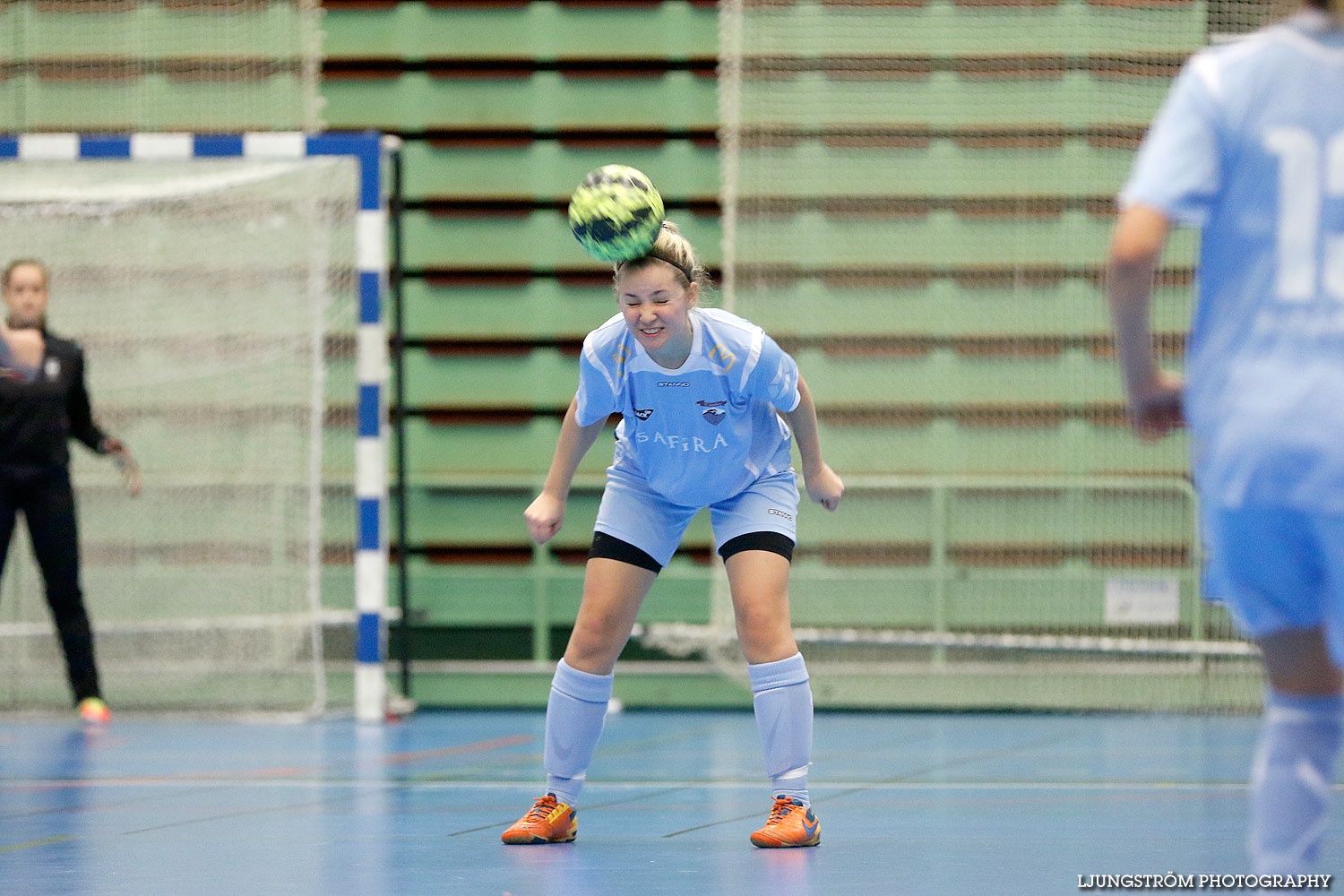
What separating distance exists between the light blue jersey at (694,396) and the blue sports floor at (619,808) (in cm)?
92

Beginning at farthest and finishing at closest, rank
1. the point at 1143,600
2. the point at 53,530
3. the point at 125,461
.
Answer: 1. the point at 1143,600
2. the point at 125,461
3. the point at 53,530

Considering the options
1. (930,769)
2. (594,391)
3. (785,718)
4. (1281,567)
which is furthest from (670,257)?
(930,769)

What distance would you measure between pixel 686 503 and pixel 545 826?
87 cm

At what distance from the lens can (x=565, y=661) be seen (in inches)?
159

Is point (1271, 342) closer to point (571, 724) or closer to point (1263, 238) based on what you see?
point (1263, 238)

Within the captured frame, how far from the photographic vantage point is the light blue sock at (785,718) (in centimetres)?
393

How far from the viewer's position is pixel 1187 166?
211 centimetres

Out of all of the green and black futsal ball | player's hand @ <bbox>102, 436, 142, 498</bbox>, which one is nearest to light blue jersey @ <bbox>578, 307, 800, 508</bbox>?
the green and black futsal ball

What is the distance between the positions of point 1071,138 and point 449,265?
10.8ft

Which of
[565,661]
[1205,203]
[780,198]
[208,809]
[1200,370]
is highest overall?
[780,198]

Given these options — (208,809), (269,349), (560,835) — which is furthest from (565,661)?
(269,349)

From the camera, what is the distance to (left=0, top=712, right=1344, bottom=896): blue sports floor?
355cm

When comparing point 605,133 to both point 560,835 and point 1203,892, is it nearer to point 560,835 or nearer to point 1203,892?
point 560,835

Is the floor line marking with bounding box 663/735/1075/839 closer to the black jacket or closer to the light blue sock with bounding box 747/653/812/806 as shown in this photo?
the light blue sock with bounding box 747/653/812/806
